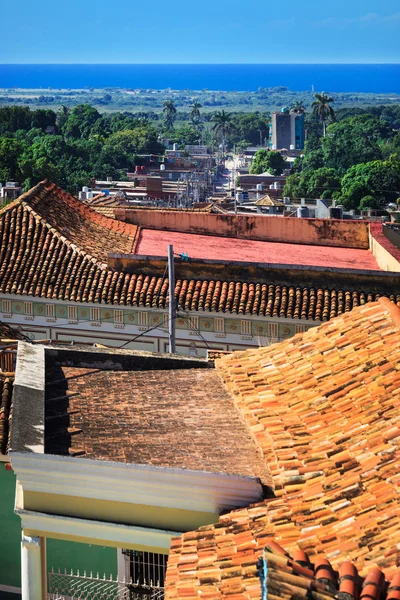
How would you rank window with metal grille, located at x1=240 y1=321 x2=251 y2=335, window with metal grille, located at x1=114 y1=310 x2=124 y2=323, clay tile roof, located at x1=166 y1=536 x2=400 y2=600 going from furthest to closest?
window with metal grille, located at x1=114 y1=310 x2=124 y2=323, window with metal grille, located at x1=240 y1=321 x2=251 y2=335, clay tile roof, located at x1=166 y1=536 x2=400 y2=600

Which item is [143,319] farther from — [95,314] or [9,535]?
[9,535]

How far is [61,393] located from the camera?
47.1 ft

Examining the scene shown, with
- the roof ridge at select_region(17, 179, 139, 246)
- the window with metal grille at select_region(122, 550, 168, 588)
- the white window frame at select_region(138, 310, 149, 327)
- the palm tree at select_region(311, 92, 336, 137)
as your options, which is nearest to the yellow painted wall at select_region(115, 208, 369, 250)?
the roof ridge at select_region(17, 179, 139, 246)

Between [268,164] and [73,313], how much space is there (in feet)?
361

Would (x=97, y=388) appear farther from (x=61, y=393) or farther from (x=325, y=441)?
(x=325, y=441)

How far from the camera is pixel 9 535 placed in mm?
14586

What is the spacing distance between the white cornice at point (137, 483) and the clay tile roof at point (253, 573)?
1.14 feet

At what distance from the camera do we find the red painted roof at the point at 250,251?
30984 millimetres

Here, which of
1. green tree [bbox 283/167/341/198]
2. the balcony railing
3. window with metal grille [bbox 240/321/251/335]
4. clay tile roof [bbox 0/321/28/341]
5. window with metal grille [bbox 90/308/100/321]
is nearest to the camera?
the balcony railing

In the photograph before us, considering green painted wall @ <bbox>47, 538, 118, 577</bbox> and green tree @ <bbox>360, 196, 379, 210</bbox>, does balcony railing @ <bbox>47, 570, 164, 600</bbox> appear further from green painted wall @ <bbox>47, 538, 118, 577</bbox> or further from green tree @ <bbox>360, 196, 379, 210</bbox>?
green tree @ <bbox>360, 196, 379, 210</bbox>

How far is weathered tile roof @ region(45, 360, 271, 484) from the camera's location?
1243 cm

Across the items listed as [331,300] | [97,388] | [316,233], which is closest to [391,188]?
[316,233]

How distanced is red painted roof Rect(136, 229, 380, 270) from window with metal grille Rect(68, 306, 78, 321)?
406cm

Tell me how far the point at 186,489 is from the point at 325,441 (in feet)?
Result: 5.00
